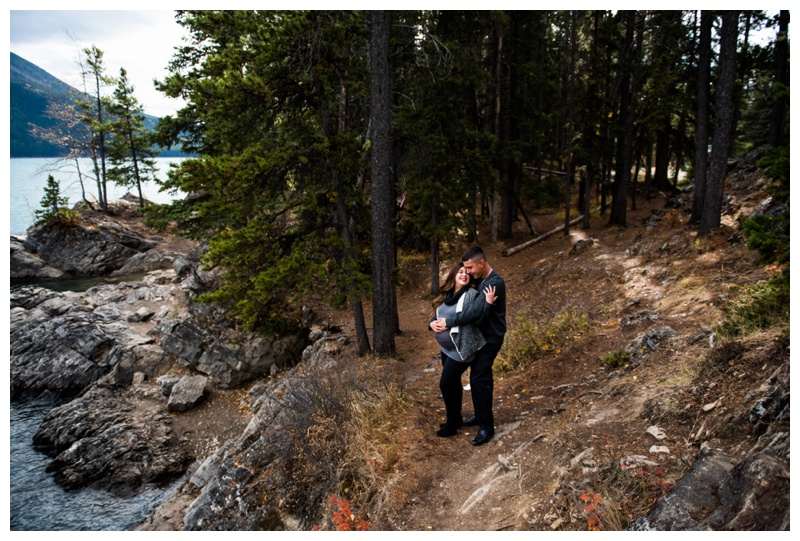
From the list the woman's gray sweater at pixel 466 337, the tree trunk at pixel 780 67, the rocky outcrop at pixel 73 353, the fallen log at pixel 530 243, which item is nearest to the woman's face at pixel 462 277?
the woman's gray sweater at pixel 466 337

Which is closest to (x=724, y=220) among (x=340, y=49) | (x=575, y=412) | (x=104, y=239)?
(x=575, y=412)

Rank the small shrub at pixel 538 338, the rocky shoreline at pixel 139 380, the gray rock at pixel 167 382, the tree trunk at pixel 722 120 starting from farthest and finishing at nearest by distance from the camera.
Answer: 1. the gray rock at pixel 167 382
2. the tree trunk at pixel 722 120
3. the rocky shoreline at pixel 139 380
4. the small shrub at pixel 538 338

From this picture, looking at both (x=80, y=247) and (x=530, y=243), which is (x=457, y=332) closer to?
(x=530, y=243)

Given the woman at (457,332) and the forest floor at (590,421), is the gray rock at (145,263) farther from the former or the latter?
the woman at (457,332)

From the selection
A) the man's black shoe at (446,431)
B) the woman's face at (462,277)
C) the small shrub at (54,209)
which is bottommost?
the man's black shoe at (446,431)

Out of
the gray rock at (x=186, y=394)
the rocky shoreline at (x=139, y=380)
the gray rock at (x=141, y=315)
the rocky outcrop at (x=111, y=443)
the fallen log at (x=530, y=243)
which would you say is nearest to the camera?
the rocky outcrop at (x=111, y=443)

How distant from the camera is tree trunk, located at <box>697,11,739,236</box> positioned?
37.5 feet

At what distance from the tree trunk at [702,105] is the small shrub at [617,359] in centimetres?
1020

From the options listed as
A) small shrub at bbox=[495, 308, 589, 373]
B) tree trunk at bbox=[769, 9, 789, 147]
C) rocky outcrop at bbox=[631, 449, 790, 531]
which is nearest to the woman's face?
rocky outcrop at bbox=[631, 449, 790, 531]

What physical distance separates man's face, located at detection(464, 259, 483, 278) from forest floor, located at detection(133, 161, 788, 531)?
2138 millimetres

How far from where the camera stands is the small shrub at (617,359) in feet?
23.9

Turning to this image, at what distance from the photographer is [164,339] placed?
14961 millimetres

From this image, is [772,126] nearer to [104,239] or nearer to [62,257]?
[104,239]

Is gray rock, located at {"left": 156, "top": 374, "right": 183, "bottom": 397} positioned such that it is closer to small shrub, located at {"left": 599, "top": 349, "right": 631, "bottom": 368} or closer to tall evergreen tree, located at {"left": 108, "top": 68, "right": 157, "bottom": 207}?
small shrub, located at {"left": 599, "top": 349, "right": 631, "bottom": 368}
